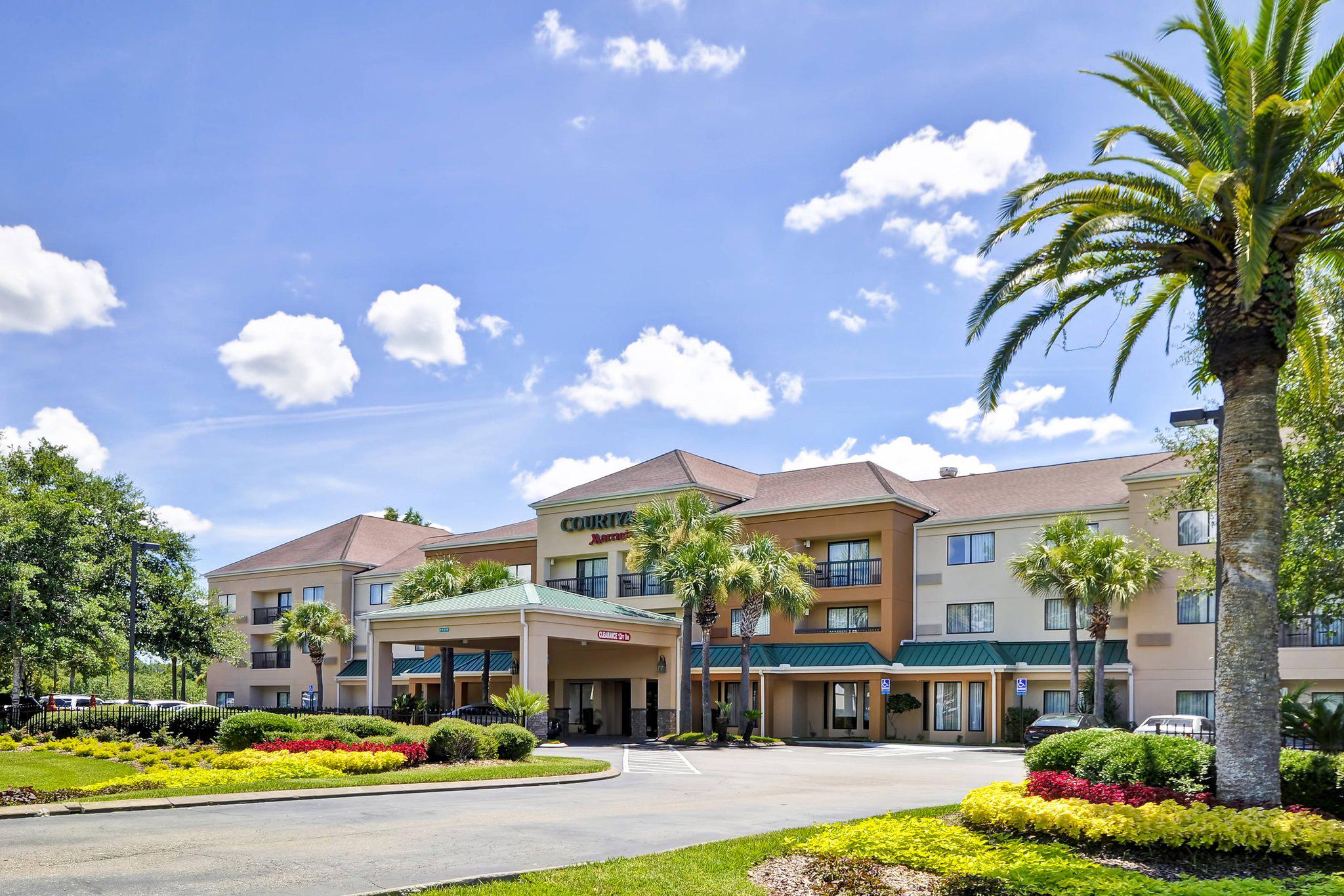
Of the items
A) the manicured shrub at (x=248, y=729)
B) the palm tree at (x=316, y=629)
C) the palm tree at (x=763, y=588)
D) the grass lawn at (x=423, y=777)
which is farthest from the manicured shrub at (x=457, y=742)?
the palm tree at (x=316, y=629)

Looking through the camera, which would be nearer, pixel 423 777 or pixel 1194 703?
pixel 423 777

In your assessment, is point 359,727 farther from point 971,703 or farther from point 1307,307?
point 971,703

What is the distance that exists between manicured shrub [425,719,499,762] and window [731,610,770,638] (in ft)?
79.3

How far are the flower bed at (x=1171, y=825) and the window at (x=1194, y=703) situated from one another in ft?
93.2

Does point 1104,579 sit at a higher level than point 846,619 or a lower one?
higher

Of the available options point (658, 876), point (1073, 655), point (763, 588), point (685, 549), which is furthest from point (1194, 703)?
point (658, 876)

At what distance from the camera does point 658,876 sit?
10.4 m

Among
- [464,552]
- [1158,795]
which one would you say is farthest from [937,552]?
[1158,795]

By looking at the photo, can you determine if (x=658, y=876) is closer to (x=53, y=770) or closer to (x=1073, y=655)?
(x=53, y=770)

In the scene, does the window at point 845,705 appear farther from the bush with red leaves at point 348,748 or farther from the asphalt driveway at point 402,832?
the bush with red leaves at point 348,748

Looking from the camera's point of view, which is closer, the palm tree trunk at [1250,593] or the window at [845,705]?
the palm tree trunk at [1250,593]

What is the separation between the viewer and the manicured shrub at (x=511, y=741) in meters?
24.1

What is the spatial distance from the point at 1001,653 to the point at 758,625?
997 cm

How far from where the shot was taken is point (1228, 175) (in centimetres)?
1190
